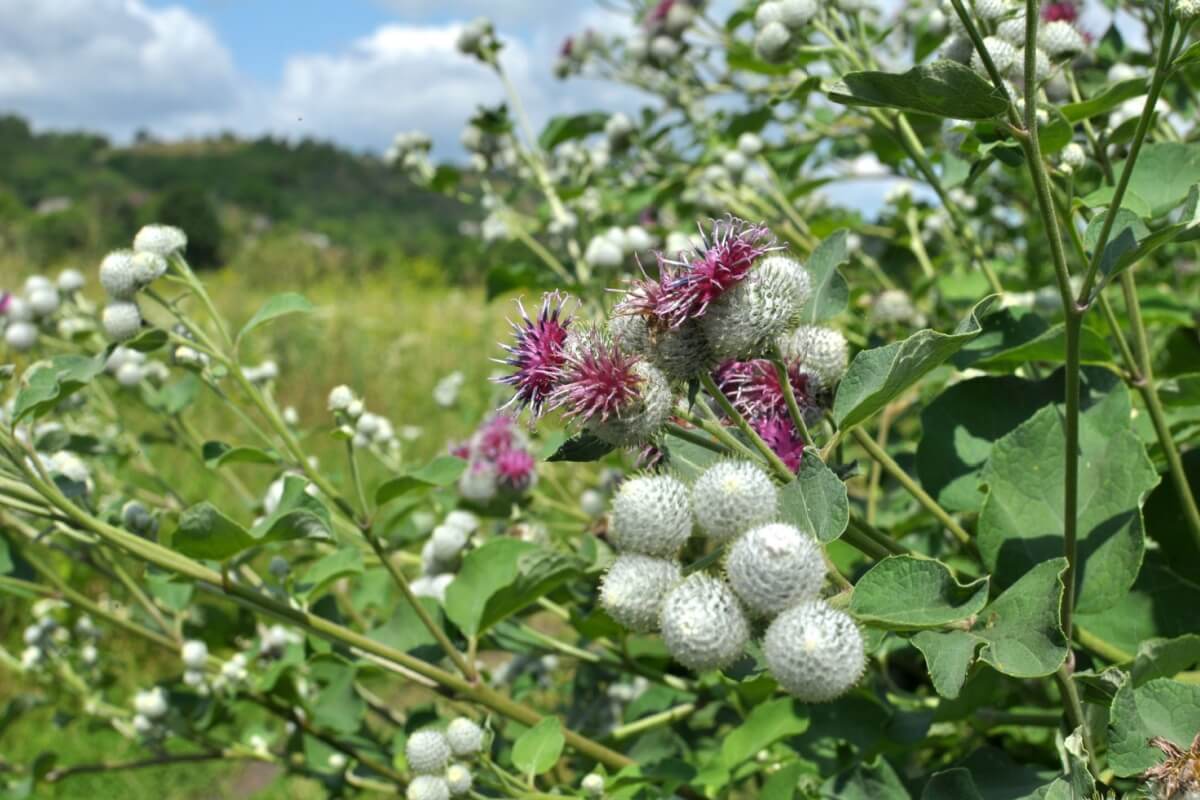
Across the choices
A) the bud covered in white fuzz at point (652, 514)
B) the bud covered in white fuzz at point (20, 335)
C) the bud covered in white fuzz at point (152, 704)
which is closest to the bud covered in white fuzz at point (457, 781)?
the bud covered in white fuzz at point (652, 514)

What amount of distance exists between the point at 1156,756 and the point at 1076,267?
2.51 m

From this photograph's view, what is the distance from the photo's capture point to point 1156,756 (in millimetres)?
1271

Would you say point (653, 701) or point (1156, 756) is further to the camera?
point (653, 701)

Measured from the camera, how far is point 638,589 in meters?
1.44

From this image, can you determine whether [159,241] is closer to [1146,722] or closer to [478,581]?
[478,581]

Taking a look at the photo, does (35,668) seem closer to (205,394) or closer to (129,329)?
(129,329)

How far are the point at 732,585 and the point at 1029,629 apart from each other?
37 centimetres

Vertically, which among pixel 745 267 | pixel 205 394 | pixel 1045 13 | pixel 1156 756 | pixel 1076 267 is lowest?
pixel 205 394

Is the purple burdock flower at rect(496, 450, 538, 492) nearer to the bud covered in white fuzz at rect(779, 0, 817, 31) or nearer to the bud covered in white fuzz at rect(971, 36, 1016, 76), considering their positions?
the bud covered in white fuzz at rect(779, 0, 817, 31)

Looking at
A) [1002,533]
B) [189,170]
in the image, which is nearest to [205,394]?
[1002,533]

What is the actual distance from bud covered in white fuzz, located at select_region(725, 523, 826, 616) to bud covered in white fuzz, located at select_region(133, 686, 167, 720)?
2171 millimetres

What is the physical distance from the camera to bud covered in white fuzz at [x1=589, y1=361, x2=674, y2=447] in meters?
1.37

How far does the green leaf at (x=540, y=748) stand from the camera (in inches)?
69.4

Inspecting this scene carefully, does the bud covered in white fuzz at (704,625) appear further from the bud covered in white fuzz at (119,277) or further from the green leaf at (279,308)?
the bud covered in white fuzz at (119,277)
